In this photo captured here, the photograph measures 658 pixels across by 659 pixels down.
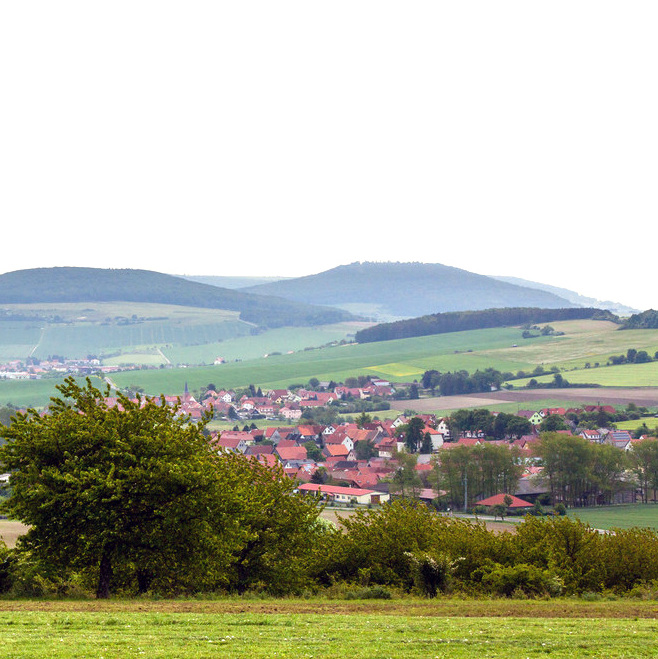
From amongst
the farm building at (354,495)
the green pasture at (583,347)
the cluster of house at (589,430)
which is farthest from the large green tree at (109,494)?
the green pasture at (583,347)

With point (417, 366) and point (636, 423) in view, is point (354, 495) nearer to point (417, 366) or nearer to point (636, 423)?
point (636, 423)

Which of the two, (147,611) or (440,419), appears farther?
(440,419)

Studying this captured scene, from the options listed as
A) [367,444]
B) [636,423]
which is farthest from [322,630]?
[636,423]

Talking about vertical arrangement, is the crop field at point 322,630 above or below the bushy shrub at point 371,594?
above

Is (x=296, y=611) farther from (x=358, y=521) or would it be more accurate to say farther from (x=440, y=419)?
(x=440, y=419)

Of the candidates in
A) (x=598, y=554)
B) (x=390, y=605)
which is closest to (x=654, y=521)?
(x=598, y=554)

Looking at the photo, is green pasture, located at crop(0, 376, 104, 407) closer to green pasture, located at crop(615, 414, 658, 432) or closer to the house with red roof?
green pasture, located at crop(615, 414, 658, 432)

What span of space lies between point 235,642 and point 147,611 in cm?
398

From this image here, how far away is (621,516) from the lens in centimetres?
6278

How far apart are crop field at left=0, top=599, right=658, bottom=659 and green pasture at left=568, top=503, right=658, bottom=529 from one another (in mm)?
39921

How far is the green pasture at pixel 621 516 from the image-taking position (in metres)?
58.4

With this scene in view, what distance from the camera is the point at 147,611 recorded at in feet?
57.3

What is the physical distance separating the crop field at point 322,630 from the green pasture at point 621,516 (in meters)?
39.9

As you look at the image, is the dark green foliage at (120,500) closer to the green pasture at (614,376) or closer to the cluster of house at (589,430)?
the cluster of house at (589,430)
